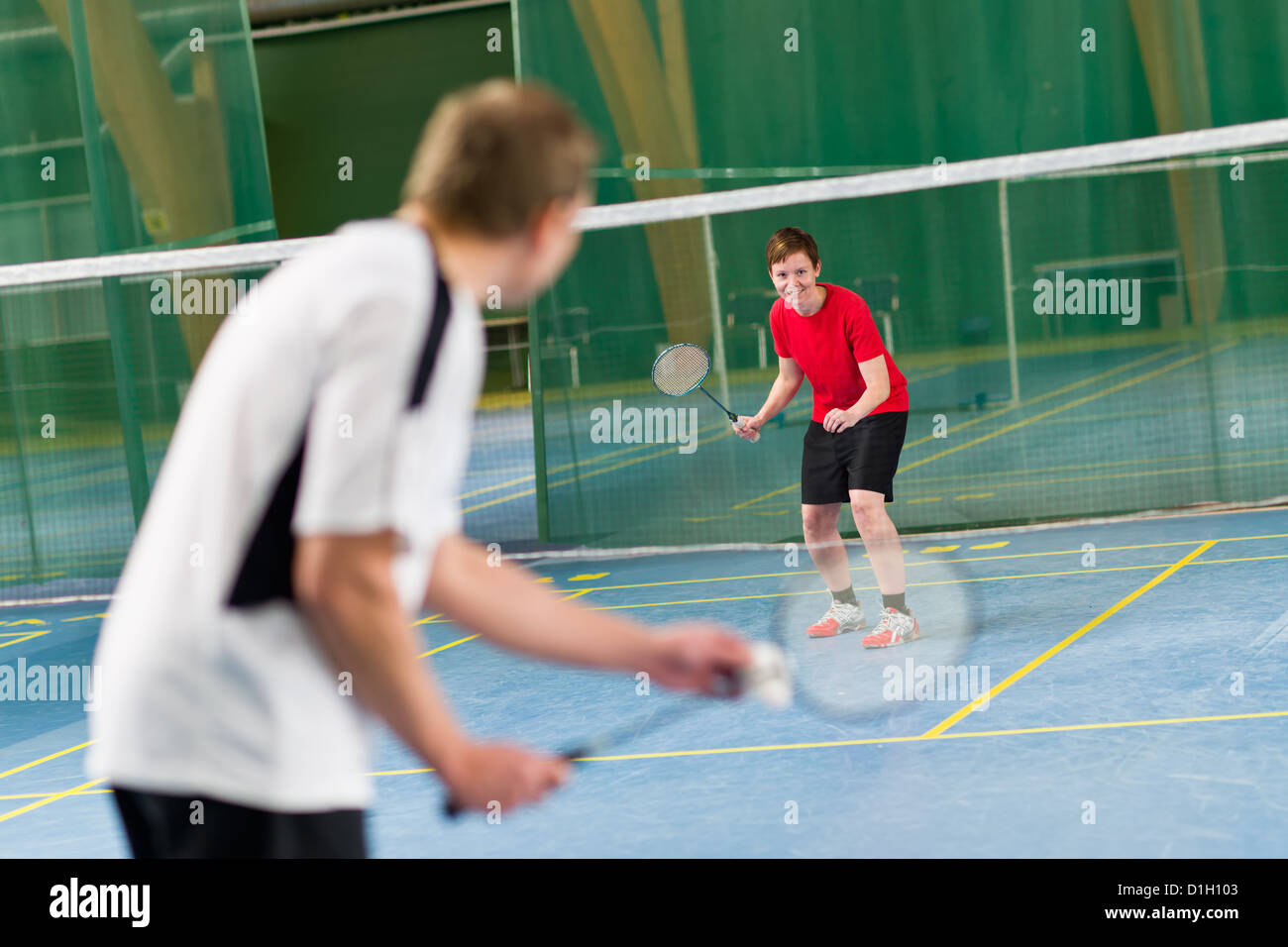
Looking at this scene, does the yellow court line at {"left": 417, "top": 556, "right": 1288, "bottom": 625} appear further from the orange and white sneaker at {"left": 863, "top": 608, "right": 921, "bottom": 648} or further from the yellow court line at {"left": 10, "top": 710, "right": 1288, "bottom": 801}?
the yellow court line at {"left": 10, "top": 710, "right": 1288, "bottom": 801}

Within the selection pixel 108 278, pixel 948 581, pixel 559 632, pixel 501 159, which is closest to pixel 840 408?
pixel 948 581

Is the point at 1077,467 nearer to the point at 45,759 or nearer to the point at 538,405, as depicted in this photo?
the point at 538,405

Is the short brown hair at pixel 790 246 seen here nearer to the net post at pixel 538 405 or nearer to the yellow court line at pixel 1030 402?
the yellow court line at pixel 1030 402

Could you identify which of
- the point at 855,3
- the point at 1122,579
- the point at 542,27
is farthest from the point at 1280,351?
the point at 542,27

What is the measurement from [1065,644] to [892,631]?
0.76 m

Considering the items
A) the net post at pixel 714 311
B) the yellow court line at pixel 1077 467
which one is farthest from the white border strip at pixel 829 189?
the yellow court line at pixel 1077 467

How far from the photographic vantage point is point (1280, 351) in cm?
889

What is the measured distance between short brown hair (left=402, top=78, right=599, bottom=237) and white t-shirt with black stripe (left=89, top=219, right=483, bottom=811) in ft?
0.21

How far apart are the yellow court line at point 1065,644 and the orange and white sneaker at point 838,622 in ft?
3.32

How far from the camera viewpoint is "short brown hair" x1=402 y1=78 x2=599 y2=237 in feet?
4.87

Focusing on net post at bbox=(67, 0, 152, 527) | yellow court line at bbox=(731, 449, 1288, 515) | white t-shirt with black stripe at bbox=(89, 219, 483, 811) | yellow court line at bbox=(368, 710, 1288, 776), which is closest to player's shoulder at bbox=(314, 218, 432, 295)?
white t-shirt with black stripe at bbox=(89, 219, 483, 811)

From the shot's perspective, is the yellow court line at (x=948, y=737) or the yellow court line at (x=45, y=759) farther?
the yellow court line at (x=45, y=759)

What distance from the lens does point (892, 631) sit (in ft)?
20.5

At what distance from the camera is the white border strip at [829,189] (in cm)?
803
